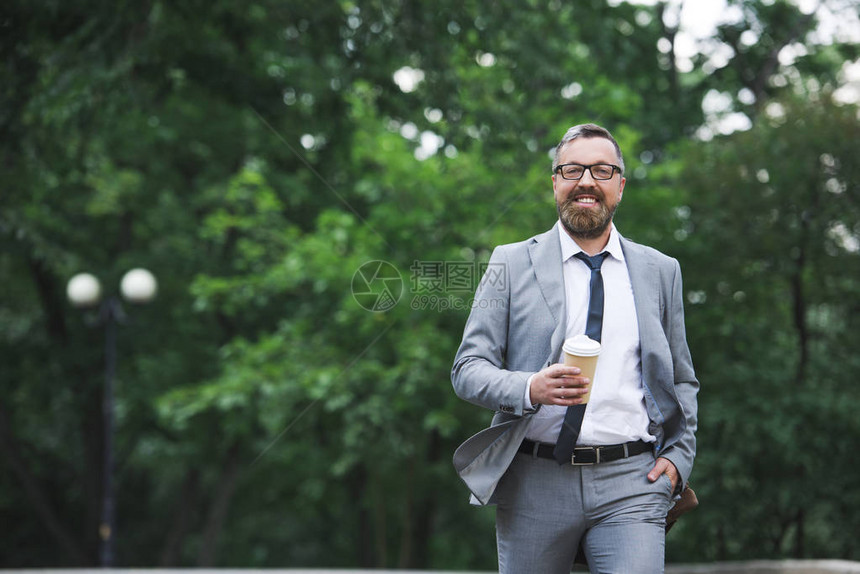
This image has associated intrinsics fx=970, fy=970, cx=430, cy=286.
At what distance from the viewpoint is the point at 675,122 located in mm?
11766

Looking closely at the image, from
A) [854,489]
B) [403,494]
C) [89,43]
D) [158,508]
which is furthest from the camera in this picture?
[158,508]

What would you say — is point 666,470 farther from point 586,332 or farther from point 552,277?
point 552,277

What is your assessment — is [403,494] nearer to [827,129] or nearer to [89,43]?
[827,129]

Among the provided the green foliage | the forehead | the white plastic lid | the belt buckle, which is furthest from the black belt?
the green foliage

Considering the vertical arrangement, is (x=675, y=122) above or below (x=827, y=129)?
above

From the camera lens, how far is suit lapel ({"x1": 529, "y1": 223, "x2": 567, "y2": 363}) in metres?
2.42

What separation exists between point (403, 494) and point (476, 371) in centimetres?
1229

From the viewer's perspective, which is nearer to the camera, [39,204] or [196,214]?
[39,204]

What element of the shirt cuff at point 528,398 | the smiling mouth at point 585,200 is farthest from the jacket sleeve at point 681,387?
the shirt cuff at point 528,398

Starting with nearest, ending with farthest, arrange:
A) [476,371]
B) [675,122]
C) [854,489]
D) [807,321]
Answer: [476,371] < [854,489] < [807,321] < [675,122]

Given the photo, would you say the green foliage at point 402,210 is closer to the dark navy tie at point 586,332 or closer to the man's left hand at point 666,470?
the dark navy tie at point 586,332

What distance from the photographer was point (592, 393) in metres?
2.44

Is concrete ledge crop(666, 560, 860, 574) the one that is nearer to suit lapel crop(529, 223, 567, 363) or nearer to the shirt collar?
the shirt collar

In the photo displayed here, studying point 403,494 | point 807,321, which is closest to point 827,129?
point 807,321
